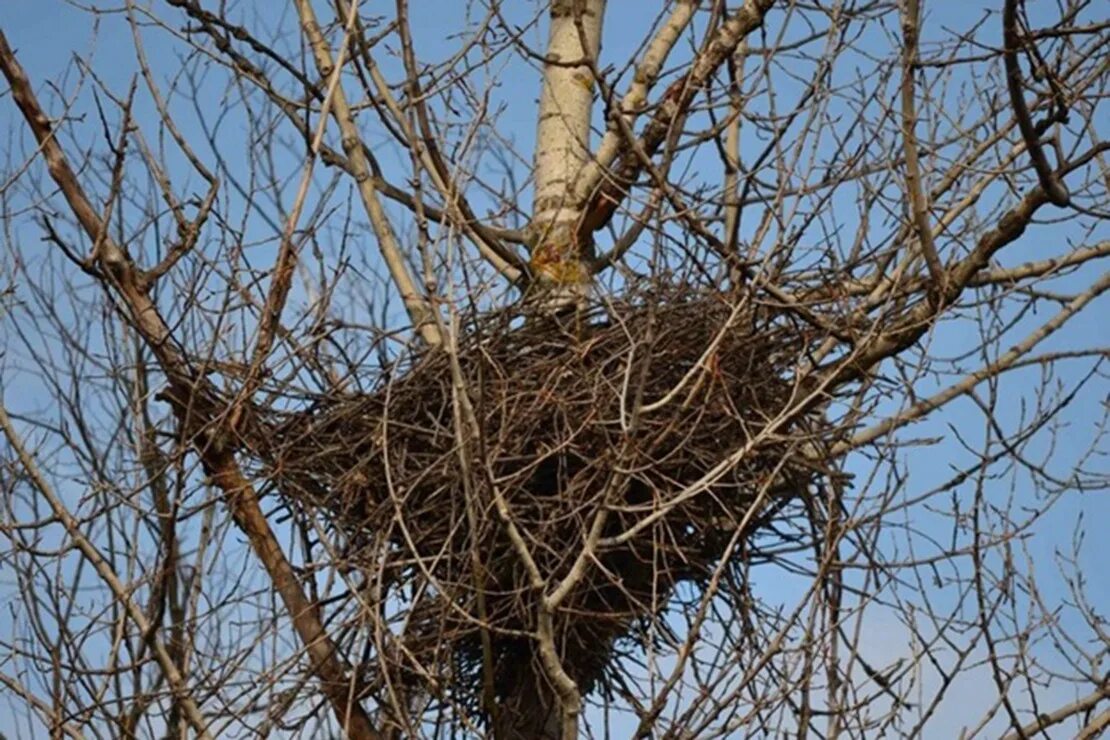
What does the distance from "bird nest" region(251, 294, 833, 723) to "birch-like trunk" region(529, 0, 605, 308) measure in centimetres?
50

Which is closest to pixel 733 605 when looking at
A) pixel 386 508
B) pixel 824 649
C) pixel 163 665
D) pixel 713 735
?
pixel 824 649

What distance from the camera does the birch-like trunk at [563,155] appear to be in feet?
16.4

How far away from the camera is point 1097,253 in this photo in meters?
4.77

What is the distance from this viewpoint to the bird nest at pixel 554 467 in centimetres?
398

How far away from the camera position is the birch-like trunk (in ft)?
16.4

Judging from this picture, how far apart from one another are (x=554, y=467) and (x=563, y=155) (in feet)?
4.86

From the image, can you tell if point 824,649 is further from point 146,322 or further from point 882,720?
point 146,322

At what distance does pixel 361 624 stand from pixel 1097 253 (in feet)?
7.81

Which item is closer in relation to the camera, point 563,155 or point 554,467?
point 554,467

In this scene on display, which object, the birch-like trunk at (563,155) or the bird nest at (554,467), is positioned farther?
the birch-like trunk at (563,155)

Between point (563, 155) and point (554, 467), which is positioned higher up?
point (563, 155)

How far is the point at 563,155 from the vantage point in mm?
5398

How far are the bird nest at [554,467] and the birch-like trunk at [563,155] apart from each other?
50cm

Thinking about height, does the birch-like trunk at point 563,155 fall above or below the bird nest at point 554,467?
above
